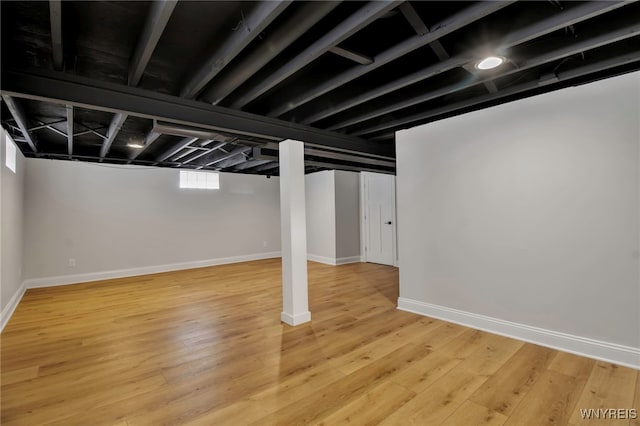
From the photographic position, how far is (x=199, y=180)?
688 cm

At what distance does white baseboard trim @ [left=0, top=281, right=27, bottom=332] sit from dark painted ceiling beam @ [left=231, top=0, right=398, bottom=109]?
3.84 meters

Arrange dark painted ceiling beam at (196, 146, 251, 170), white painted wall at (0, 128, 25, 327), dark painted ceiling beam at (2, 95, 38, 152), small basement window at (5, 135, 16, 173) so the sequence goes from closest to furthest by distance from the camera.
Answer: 1. dark painted ceiling beam at (2, 95, 38, 152)
2. white painted wall at (0, 128, 25, 327)
3. small basement window at (5, 135, 16, 173)
4. dark painted ceiling beam at (196, 146, 251, 170)

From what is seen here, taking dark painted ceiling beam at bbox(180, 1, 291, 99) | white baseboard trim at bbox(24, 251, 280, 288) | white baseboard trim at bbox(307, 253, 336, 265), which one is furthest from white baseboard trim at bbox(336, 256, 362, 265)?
dark painted ceiling beam at bbox(180, 1, 291, 99)

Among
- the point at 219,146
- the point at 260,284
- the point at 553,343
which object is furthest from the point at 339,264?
the point at 553,343

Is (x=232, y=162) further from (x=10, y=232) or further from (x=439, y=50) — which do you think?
(x=439, y=50)

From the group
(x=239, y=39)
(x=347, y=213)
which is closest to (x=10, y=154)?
(x=239, y=39)

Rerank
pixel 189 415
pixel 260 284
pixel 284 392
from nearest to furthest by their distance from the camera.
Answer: pixel 189 415 → pixel 284 392 → pixel 260 284

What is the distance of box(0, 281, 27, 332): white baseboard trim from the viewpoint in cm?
328

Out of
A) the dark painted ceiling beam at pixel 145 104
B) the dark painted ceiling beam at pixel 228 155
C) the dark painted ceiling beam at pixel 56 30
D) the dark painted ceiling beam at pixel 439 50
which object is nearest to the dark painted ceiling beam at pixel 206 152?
the dark painted ceiling beam at pixel 228 155

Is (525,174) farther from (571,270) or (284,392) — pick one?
(284,392)

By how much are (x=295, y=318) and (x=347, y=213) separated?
13.4 feet

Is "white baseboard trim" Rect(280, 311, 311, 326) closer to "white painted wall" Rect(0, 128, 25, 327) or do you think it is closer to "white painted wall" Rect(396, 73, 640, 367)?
"white painted wall" Rect(396, 73, 640, 367)

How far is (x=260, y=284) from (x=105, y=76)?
3.65m

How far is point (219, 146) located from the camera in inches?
185
